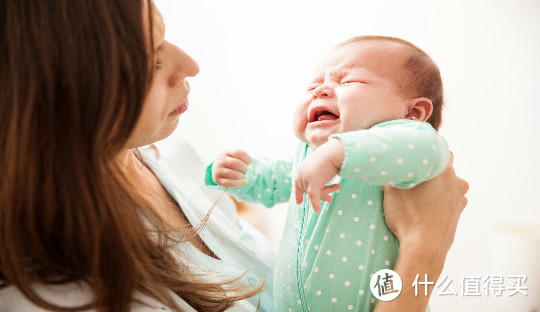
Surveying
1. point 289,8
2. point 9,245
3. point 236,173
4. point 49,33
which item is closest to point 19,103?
point 49,33

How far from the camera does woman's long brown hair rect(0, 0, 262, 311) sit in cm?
56

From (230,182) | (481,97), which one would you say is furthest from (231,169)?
(481,97)

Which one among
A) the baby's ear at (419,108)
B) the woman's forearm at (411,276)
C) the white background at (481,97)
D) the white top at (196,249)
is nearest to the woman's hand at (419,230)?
the woman's forearm at (411,276)

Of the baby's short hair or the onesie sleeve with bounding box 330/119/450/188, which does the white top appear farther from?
the baby's short hair

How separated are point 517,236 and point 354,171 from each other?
4.08 feet

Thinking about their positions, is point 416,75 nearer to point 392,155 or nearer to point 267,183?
point 392,155

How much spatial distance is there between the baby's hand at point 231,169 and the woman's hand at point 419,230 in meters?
0.34

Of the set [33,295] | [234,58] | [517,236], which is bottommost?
[517,236]

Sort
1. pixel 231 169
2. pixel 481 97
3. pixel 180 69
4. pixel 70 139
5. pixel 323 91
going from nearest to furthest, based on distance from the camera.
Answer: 1. pixel 70 139
2. pixel 180 69
3. pixel 323 91
4. pixel 231 169
5. pixel 481 97

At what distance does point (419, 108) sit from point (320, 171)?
35 cm

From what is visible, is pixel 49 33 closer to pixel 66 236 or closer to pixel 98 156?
pixel 98 156

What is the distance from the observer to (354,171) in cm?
62

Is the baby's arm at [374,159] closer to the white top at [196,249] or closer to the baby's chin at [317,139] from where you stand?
the baby's chin at [317,139]

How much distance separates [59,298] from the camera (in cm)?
60
